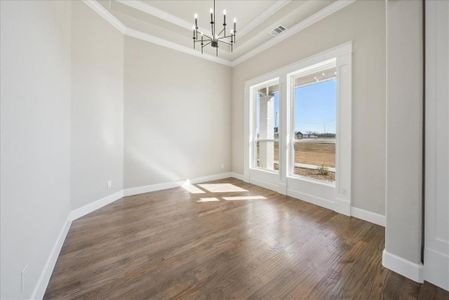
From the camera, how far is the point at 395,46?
161cm

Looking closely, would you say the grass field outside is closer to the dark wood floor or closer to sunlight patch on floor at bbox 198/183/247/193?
the dark wood floor

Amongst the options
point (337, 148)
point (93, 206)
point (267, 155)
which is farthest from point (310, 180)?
point (93, 206)

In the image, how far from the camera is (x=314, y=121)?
341cm

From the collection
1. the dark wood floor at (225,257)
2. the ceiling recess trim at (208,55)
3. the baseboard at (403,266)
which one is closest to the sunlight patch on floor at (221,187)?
the dark wood floor at (225,257)

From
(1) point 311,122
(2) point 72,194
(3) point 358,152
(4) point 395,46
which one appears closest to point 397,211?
(3) point 358,152

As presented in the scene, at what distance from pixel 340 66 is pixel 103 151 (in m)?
4.22

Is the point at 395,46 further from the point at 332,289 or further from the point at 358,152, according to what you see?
the point at 332,289

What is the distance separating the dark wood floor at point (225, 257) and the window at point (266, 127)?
1.60m

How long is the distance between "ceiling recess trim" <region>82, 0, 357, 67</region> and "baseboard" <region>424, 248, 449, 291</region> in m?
3.33

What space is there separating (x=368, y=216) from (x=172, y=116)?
412cm

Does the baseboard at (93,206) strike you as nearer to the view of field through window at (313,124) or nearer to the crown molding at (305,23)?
the view of field through window at (313,124)

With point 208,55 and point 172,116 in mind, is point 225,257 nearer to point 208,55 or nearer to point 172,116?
point 172,116

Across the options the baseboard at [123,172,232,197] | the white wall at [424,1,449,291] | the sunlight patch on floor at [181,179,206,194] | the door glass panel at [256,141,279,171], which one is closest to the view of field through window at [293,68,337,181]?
the door glass panel at [256,141,279,171]

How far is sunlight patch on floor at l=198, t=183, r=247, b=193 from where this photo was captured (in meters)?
4.13
